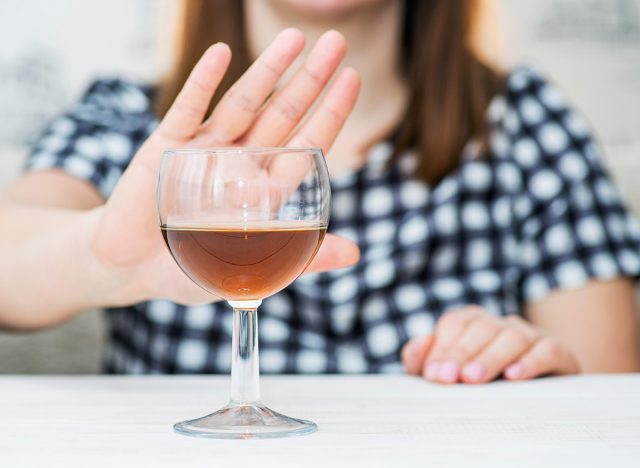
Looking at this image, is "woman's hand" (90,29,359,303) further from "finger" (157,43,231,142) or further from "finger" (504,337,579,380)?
"finger" (504,337,579,380)

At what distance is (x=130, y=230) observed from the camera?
100cm

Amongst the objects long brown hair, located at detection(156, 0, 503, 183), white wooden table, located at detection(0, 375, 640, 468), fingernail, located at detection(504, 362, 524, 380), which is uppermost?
long brown hair, located at detection(156, 0, 503, 183)

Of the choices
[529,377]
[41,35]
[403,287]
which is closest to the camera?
[529,377]

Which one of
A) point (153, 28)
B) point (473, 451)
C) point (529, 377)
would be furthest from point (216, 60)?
point (153, 28)

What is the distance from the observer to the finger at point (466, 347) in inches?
43.0

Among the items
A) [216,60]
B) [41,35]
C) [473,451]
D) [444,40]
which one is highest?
[41,35]

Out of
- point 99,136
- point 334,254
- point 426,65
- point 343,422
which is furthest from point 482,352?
point 99,136

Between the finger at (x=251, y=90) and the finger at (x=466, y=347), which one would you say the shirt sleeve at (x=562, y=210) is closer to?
the finger at (x=466, y=347)

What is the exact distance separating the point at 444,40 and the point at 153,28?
911 millimetres

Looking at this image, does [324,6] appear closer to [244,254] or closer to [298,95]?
[298,95]

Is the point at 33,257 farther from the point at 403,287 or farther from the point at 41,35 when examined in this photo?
the point at 41,35

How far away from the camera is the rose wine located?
76 cm

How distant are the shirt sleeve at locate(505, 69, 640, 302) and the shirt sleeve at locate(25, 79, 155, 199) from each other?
72cm

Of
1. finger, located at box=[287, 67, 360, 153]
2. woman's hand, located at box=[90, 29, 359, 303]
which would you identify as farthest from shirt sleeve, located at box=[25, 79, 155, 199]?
finger, located at box=[287, 67, 360, 153]
